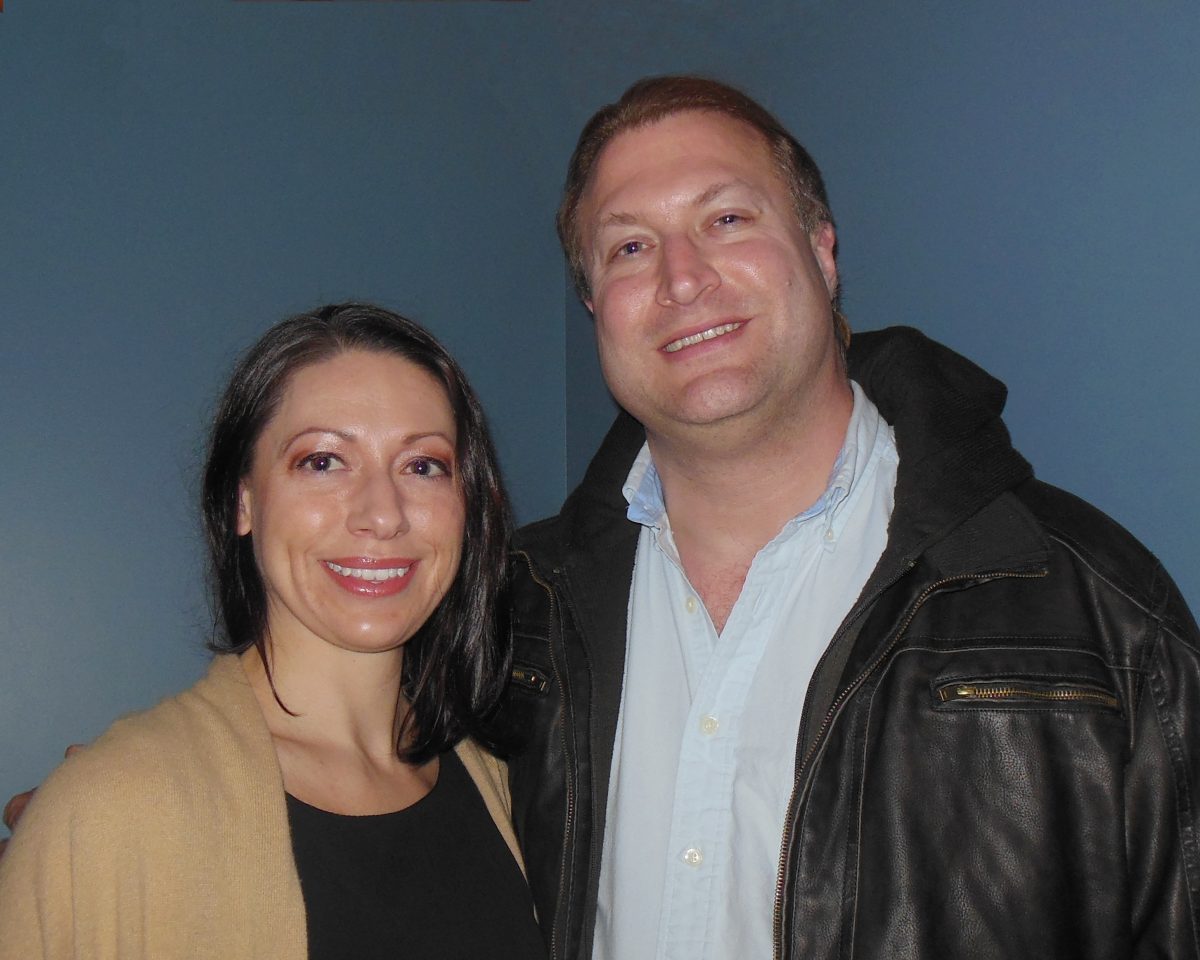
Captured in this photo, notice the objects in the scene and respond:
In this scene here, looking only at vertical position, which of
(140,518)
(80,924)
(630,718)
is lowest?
(80,924)

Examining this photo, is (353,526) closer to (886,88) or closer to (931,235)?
(931,235)

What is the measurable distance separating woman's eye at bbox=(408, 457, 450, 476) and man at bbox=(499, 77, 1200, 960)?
252 millimetres

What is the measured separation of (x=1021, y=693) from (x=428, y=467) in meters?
0.91

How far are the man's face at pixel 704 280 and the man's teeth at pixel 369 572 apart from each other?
45 cm

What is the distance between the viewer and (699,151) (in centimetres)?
158

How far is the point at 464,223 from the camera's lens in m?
2.90

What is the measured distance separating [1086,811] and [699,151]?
112cm

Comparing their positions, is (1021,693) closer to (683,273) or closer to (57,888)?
(683,273)

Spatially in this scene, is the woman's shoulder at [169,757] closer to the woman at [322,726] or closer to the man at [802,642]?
the woman at [322,726]

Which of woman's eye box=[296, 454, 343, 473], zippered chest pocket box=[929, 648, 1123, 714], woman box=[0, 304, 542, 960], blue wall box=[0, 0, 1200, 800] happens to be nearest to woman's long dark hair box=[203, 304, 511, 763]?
woman box=[0, 304, 542, 960]

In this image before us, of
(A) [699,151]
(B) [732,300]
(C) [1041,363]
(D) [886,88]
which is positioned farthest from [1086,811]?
(D) [886,88]

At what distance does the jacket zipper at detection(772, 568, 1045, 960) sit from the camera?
1.20 metres

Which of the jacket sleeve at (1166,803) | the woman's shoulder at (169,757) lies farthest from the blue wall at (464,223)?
the woman's shoulder at (169,757)

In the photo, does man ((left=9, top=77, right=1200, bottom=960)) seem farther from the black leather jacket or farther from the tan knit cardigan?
the tan knit cardigan
